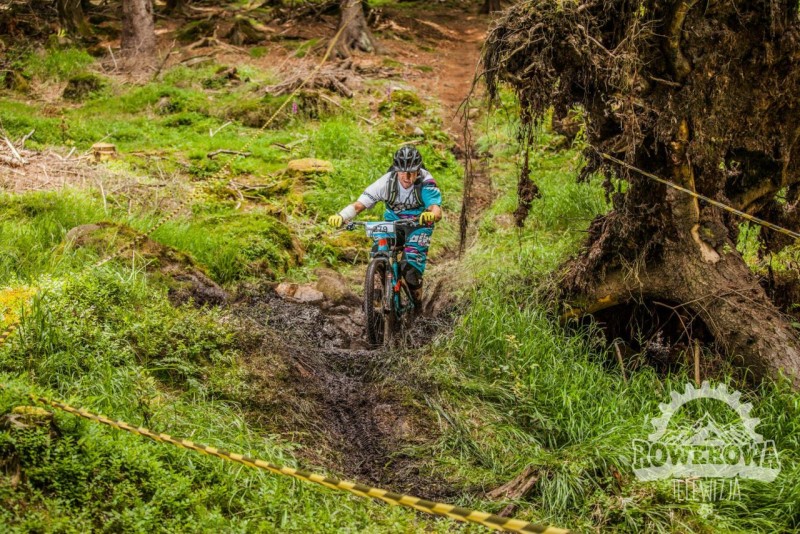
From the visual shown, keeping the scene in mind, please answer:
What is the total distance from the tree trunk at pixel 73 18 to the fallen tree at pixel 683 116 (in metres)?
15.8

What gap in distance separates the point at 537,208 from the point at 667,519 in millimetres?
6284

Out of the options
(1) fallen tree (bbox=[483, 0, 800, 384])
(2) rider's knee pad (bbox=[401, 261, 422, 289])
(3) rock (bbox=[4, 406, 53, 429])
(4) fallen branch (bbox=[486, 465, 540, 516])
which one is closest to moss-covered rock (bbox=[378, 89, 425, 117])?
(2) rider's knee pad (bbox=[401, 261, 422, 289])

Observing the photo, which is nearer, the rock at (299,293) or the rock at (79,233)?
the rock at (79,233)

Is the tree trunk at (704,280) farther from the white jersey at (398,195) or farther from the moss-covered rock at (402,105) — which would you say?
the moss-covered rock at (402,105)

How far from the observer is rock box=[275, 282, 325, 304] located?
8.34m

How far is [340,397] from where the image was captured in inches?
244

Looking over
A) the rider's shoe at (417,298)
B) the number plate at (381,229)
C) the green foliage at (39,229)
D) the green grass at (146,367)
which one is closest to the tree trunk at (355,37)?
the green grass at (146,367)

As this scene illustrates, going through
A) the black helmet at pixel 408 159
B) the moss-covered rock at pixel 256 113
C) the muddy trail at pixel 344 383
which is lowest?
the muddy trail at pixel 344 383

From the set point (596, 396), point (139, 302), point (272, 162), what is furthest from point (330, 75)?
point (596, 396)

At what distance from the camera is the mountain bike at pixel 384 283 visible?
23.7 feet

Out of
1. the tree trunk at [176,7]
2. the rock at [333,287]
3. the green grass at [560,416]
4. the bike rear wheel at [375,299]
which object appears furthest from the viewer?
the tree trunk at [176,7]

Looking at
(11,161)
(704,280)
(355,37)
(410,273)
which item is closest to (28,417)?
(410,273)

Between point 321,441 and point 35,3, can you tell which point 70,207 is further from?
point 35,3

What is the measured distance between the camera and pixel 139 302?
594 cm
